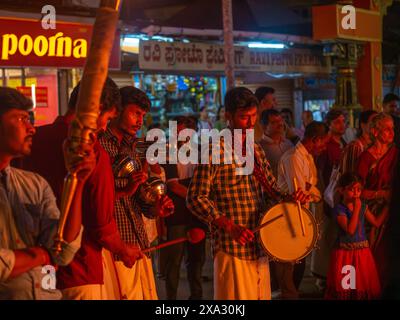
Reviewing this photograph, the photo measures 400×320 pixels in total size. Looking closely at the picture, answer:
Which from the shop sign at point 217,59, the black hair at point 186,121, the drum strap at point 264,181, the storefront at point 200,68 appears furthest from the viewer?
the storefront at point 200,68

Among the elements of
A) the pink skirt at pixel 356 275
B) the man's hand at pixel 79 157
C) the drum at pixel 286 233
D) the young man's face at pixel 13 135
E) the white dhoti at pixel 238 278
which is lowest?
the pink skirt at pixel 356 275

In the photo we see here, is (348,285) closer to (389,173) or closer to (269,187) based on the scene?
(389,173)

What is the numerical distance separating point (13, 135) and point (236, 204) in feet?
7.10

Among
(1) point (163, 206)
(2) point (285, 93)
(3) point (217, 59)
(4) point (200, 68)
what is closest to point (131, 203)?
(1) point (163, 206)

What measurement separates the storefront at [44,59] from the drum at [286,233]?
5.92 metres

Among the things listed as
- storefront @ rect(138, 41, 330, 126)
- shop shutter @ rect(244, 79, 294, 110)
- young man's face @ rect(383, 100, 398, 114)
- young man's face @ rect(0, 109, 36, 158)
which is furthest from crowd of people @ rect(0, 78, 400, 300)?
shop shutter @ rect(244, 79, 294, 110)

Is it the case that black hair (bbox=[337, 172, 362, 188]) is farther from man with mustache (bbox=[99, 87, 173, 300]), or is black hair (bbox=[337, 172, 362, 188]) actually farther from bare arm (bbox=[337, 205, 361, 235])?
man with mustache (bbox=[99, 87, 173, 300])

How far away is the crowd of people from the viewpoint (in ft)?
10.8

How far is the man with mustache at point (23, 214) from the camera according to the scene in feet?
10.7

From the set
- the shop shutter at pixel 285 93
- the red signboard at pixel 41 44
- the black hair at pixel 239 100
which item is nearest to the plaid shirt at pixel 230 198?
the black hair at pixel 239 100

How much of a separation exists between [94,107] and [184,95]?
14.0 metres

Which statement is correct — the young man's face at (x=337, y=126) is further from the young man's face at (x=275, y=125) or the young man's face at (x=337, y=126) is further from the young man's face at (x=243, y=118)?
the young man's face at (x=243, y=118)

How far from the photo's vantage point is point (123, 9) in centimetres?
1296

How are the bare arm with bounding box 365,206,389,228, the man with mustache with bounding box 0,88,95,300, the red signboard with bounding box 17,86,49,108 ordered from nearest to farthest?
the man with mustache with bounding box 0,88,95,300 → the bare arm with bounding box 365,206,389,228 → the red signboard with bounding box 17,86,49,108
